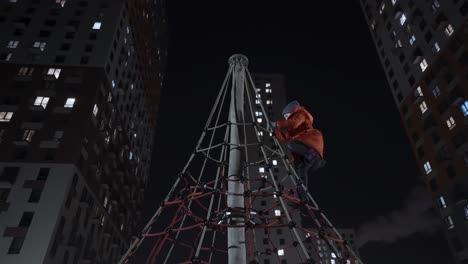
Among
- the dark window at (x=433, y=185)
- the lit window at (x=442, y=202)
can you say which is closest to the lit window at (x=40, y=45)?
the dark window at (x=433, y=185)

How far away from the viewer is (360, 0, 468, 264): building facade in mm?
29562

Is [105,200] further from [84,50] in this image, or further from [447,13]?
[447,13]

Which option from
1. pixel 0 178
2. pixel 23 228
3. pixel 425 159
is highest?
pixel 425 159

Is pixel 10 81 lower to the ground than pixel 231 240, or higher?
higher

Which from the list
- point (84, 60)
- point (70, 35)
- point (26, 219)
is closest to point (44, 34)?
point (70, 35)

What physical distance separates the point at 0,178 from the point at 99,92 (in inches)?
459

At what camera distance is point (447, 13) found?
106 ft

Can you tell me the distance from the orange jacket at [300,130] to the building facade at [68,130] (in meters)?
24.0

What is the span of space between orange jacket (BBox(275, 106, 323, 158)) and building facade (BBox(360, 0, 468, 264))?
2597 cm

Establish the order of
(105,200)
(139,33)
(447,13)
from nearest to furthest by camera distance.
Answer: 1. (447,13)
2. (105,200)
3. (139,33)

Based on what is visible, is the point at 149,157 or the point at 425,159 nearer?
the point at 425,159

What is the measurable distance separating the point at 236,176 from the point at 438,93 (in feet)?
104

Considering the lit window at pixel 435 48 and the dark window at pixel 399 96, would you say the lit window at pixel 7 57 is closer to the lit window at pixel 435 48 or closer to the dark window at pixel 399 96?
the dark window at pixel 399 96

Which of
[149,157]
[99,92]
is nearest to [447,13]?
[99,92]
